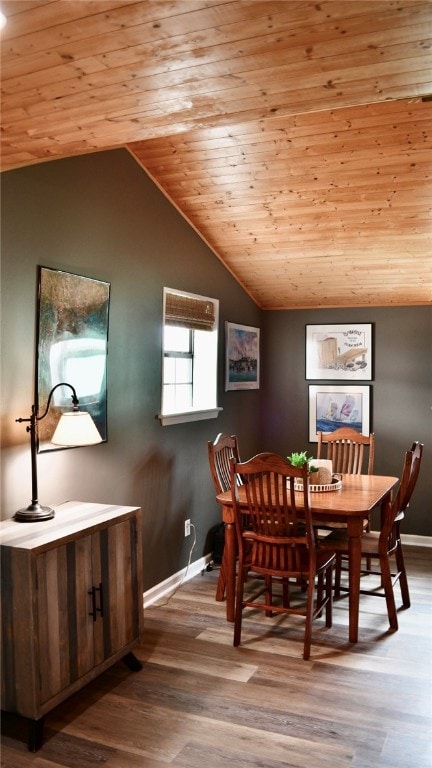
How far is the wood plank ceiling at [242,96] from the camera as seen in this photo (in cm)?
182

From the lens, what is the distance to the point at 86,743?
2.52m

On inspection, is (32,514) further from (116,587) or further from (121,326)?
(121,326)

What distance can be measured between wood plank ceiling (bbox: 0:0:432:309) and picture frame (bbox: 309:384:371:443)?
1857 mm

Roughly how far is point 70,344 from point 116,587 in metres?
1.23

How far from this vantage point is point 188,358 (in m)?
4.87

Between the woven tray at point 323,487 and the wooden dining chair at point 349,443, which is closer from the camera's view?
the woven tray at point 323,487

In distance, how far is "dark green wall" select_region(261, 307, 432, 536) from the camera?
554 cm

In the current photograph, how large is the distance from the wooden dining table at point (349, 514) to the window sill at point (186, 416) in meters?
0.66

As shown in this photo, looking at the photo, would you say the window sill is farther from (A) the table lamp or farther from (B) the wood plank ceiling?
(B) the wood plank ceiling

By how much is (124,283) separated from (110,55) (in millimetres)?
1907

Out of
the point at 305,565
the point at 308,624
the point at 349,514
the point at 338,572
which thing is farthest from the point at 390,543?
the point at 308,624

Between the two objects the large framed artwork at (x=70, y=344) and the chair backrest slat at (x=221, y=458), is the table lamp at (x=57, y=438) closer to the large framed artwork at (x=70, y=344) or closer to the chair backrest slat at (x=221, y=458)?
the large framed artwork at (x=70, y=344)

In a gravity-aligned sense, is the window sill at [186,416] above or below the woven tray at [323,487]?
above

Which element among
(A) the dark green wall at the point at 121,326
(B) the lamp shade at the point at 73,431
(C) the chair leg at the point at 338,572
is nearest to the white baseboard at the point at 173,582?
(A) the dark green wall at the point at 121,326
